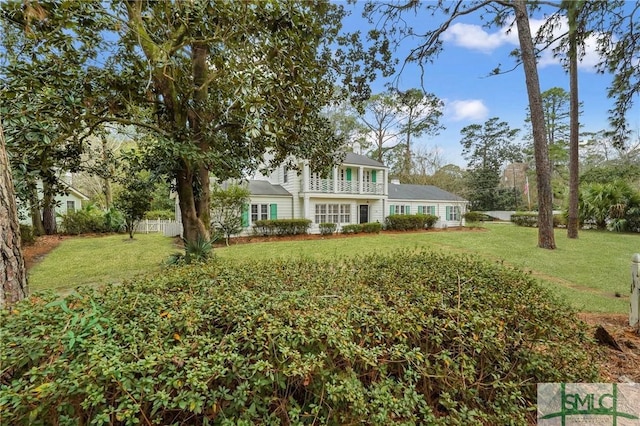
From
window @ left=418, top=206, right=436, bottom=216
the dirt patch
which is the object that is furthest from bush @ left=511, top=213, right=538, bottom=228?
the dirt patch

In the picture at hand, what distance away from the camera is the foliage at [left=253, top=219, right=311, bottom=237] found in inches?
642

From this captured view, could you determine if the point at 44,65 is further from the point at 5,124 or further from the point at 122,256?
the point at 122,256

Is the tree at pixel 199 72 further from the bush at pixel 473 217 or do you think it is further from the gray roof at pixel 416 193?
the bush at pixel 473 217

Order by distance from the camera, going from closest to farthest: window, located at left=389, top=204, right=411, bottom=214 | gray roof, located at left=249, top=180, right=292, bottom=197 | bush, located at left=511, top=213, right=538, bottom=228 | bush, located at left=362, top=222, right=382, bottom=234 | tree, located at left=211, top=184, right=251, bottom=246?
tree, located at left=211, top=184, right=251, bottom=246 → gray roof, located at left=249, top=180, right=292, bottom=197 → bush, located at left=362, top=222, right=382, bottom=234 → bush, located at left=511, top=213, right=538, bottom=228 → window, located at left=389, top=204, right=411, bottom=214

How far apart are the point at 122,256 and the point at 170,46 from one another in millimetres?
7850

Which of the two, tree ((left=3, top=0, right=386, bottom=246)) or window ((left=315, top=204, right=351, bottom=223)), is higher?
tree ((left=3, top=0, right=386, bottom=246))

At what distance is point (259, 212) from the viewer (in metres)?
17.2

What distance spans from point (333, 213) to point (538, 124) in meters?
12.5

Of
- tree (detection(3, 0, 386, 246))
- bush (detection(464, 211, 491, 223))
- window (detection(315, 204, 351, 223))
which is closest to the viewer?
tree (detection(3, 0, 386, 246))

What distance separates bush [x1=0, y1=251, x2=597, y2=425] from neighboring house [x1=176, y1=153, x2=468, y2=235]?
46.8 ft

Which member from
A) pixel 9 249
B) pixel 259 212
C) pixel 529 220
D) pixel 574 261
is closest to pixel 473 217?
pixel 529 220

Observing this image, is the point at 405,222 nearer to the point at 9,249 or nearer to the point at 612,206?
the point at 612,206

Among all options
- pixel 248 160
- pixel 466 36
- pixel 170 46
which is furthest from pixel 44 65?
pixel 466 36

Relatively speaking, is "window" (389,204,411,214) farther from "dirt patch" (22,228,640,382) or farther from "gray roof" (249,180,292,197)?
"dirt patch" (22,228,640,382)
